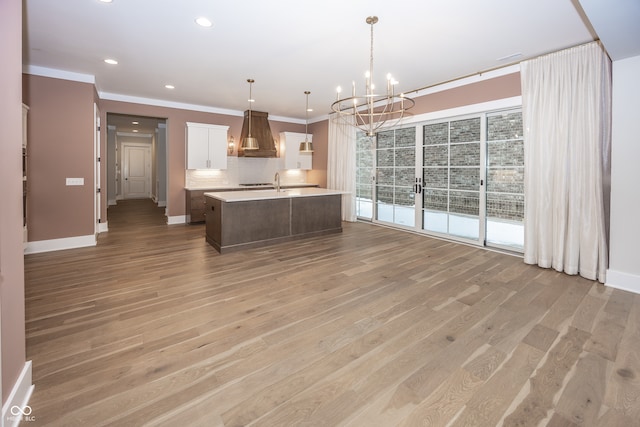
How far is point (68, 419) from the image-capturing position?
58.6 inches

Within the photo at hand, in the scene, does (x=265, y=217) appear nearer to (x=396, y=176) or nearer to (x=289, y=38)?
(x=289, y=38)

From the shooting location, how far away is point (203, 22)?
318 centimetres

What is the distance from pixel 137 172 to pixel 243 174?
7.31 metres

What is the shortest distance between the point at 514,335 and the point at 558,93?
10.4 feet

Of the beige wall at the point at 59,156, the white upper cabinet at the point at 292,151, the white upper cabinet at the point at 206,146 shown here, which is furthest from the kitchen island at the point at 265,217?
the white upper cabinet at the point at 292,151

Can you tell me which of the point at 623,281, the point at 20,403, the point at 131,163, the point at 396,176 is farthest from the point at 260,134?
the point at 131,163

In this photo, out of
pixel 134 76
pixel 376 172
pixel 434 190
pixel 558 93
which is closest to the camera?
pixel 558 93

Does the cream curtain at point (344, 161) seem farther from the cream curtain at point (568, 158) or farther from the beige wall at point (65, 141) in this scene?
the cream curtain at point (568, 158)

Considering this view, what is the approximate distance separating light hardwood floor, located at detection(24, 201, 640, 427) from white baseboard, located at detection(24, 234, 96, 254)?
104cm

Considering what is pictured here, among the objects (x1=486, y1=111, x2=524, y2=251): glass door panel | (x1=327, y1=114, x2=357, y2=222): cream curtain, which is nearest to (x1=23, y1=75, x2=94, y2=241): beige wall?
(x1=327, y1=114, x2=357, y2=222): cream curtain

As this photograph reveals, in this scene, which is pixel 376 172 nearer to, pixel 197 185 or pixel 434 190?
pixel 434 190

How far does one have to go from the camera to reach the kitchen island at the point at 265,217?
4672mm

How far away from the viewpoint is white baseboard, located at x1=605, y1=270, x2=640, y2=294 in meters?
3.19

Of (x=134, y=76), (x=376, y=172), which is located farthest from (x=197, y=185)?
(x=376, y=172)
